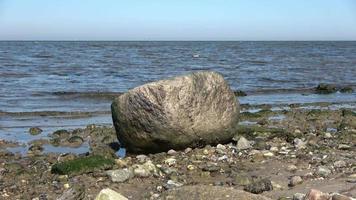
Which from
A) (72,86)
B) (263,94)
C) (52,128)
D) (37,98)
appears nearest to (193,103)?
(52,128)

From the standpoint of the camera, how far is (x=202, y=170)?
8219mm

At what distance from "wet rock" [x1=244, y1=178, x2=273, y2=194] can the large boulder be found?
258 cm

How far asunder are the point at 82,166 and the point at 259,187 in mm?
2893

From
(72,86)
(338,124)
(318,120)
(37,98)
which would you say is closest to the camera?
(338,124)

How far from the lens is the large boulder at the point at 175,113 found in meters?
9.18

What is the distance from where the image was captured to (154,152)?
961 cm

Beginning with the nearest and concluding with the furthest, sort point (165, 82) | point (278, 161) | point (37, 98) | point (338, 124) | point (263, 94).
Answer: point (278, 161) → point (165, 82) → point (338, 124) → point (37, 98) → point (263, 94)

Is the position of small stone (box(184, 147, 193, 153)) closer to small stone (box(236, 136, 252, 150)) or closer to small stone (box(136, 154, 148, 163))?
small stone (box(136, 154, 148, 163))

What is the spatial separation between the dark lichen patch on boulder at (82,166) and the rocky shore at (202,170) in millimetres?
16

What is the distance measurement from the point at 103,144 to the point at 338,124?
20.3 feet

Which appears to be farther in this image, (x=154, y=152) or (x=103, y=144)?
(x=103, y=144)

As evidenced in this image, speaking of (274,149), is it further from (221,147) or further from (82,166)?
(82,166)

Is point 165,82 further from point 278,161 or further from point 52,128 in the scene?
point 52,128

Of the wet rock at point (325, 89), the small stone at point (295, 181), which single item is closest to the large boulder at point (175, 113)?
the small stone at point (295, 181)
